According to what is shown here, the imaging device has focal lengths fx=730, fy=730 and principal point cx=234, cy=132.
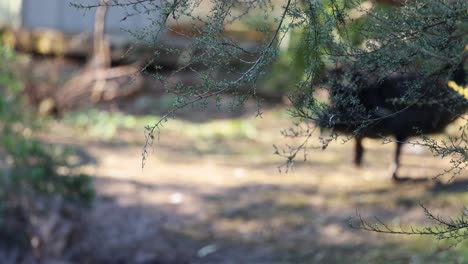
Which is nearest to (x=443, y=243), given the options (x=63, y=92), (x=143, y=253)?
(x=143, y=253)

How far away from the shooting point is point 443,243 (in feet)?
19.6

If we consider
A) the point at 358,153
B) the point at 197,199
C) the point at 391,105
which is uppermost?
the point at 391,105

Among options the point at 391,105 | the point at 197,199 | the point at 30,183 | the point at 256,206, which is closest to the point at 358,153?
the point at 256,206

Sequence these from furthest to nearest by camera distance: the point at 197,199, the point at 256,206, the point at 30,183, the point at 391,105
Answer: the point at 197,199, the point at 256,206, the point at 30,183, the point at 391,105

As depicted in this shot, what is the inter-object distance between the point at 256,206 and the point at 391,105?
215 cm

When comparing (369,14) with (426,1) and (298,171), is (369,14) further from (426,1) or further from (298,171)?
(298,171)

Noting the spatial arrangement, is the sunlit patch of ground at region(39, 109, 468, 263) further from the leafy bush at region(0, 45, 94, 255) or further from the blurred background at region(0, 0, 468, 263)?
the leafy bush at region(0, 45, 94, 255)

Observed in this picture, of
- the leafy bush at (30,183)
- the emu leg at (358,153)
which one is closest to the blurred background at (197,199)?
the leafy bush at (30,183)

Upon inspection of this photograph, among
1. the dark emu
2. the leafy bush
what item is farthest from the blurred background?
the dark emu

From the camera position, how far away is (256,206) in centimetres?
798

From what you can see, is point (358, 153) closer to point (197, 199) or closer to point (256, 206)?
point (256, 206)

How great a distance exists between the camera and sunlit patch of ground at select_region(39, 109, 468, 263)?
262 inches

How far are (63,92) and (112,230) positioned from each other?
201 inches

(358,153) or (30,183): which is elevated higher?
(358,153)
